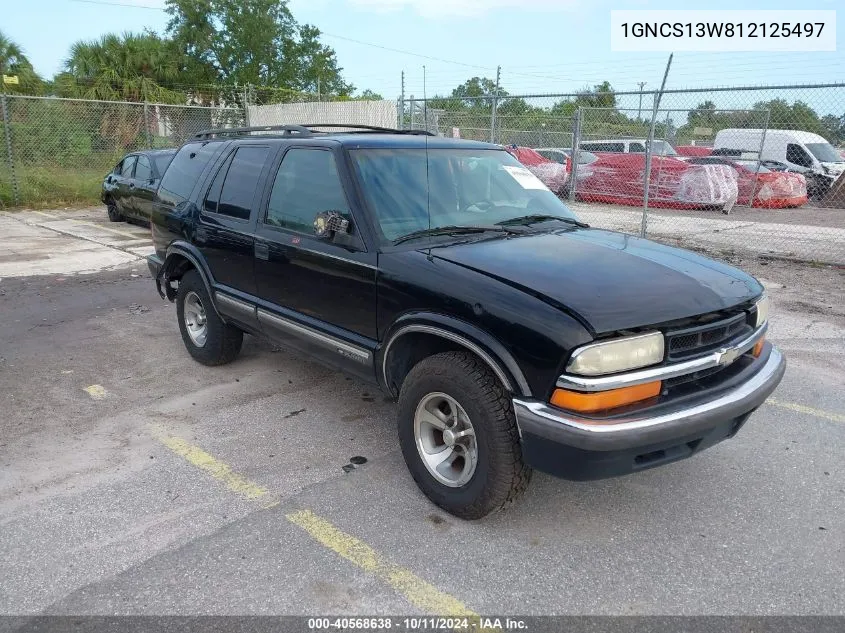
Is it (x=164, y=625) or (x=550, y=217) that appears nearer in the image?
(x=164, y=625)

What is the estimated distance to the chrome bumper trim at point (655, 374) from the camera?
2.63 metres

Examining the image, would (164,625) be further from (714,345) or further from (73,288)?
(73,288)

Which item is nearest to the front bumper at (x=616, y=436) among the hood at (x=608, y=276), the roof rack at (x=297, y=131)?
the hood at (x=608, y=276)

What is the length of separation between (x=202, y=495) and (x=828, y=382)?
14.7 ft

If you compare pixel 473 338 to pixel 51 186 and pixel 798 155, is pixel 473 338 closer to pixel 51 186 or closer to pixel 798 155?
pixel 51 186

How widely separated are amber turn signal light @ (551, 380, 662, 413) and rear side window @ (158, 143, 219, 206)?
348 centimetres

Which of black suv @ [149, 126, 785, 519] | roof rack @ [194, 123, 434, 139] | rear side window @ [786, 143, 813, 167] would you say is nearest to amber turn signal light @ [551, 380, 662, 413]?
black suv @ [149, 126, 785, 519]

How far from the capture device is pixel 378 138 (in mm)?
4031

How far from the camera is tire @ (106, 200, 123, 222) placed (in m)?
13.5

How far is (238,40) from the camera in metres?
42.5

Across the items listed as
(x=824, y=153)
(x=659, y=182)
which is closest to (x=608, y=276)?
(x=659, y=182)

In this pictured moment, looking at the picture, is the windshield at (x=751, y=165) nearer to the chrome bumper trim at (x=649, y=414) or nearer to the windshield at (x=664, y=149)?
the windshield at (x=664, y=149)

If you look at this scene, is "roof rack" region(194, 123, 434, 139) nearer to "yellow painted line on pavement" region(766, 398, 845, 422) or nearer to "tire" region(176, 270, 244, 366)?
"tire" region(176, 270, 244, 366)

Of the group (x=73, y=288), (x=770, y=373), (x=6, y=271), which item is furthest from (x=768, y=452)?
(x=6, y=271)
